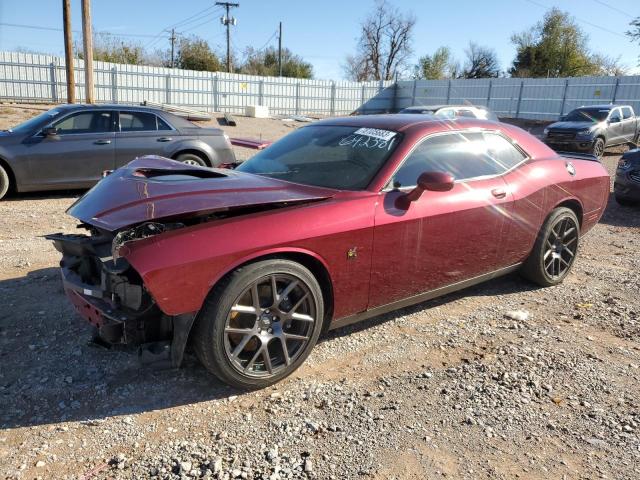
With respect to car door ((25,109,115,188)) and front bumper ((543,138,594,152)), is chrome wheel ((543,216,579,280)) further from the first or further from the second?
front bumper ((543,138,594,152))

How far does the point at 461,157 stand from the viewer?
412cm

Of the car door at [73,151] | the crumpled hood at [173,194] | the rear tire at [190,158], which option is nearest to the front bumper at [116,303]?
the crumpled hood at [173,194]

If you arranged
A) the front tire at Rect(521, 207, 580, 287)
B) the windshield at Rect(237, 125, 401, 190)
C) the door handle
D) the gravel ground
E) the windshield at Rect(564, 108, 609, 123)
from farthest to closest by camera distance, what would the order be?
1. the windshield at Rect(564, 108, 609, 123)
2. the front tire at Rect(521, 207, 580, 287)
3. the door handle
4. the windshield at Rect(237, 125, 401, 190)
5. the gravel ground

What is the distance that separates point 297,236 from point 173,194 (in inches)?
30.2

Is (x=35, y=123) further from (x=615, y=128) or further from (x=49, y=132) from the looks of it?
(x=615, y=128)

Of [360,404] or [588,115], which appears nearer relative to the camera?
[360,404]

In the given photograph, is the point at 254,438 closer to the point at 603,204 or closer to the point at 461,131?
the point at 461,131

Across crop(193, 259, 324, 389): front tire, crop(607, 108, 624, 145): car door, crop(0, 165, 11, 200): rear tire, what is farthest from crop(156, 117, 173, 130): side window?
crop(607, 108, 624, 145): car door

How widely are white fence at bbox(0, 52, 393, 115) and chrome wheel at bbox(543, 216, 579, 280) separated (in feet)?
87.5

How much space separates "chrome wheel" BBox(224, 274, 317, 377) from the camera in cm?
294

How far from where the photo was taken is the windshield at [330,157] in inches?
143

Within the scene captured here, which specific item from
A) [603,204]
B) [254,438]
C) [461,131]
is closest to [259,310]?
[254,438]

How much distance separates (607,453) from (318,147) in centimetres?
272

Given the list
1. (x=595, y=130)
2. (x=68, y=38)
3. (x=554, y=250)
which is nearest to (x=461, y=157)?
(x=554, y=250)
